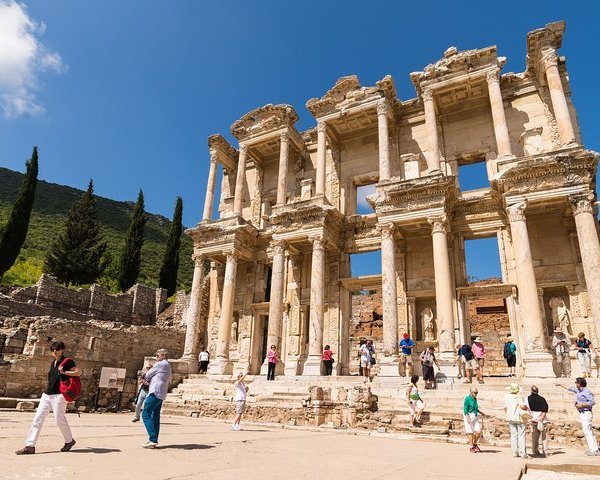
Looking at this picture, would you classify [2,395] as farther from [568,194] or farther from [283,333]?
[568,194]

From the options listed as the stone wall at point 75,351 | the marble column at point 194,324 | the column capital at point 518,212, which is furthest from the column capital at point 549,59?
the stone wall at point 75,351

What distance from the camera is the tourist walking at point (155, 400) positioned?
6.34 meters

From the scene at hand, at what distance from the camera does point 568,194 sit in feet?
48.9

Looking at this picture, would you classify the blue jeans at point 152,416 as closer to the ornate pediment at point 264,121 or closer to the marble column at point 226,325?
the marble column at point 226,325

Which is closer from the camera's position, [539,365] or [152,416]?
[152,416]

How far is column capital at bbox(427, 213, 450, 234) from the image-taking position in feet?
54.1

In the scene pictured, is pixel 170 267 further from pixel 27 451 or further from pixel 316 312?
pixel 27 451

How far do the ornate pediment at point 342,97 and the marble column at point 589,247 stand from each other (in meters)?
10.1

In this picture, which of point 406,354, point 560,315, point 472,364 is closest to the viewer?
point 472,364

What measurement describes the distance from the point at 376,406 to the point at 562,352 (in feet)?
22.4

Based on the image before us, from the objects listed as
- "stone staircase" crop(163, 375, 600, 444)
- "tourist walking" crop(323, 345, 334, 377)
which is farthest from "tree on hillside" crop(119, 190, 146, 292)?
"tourist walking" crop(323, 345, 334, 377)

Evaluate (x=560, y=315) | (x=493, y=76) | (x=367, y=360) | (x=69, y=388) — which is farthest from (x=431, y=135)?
(x=69, y=388)

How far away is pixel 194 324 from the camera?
2138 cm

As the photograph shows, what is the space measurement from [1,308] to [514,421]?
24.4 metres
